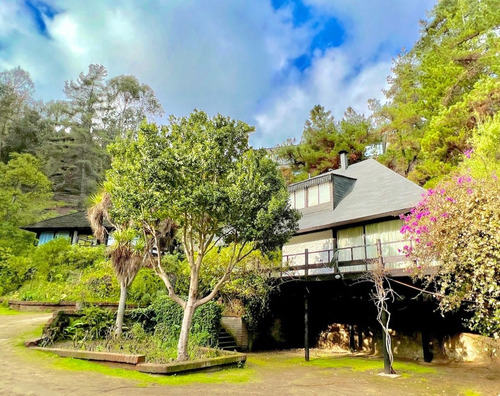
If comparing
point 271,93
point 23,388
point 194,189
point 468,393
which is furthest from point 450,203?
point 271,93

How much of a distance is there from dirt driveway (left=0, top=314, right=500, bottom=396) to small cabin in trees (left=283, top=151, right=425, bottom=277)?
3645mm

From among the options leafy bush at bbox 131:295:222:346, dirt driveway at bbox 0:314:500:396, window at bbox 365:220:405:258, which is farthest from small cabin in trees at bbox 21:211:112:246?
window at bbox 365:220:405:258

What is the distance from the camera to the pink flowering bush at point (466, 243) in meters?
7.20

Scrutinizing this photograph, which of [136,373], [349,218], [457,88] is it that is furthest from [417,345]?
[457,88]

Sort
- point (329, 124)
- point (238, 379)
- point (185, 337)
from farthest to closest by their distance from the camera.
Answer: point (329, 124)
point (185, 337)
point (238, 379)

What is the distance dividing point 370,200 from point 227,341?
31.3ft

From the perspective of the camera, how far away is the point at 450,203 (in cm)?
824

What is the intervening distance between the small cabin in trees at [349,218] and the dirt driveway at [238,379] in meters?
3.65

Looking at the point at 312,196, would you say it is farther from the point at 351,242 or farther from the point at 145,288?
the point at 145,288

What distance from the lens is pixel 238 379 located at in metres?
8.99

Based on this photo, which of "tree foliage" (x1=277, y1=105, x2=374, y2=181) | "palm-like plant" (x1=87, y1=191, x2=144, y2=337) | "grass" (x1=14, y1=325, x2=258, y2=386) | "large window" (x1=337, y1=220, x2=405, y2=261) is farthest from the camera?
"tree foliage" (x1=277, y1=105, x2=374, y2=181)

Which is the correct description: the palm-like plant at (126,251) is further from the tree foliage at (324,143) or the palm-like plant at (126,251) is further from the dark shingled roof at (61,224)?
the tree foliage at (324,143)

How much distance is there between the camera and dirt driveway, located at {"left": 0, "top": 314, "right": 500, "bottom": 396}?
23.4 ft

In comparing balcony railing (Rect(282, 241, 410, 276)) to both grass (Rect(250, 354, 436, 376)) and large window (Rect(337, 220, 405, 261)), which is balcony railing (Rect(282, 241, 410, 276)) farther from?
grass (Rect(250, 354, 436, 376))
